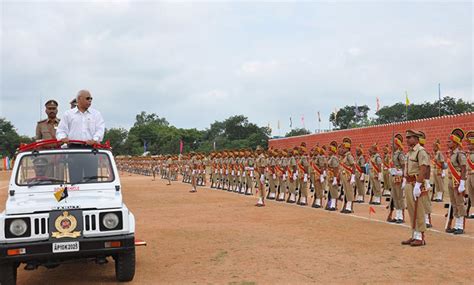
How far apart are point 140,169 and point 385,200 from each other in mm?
48214

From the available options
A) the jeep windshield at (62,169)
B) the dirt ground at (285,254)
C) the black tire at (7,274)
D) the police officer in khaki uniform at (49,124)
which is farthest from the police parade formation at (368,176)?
the black tire at (7,274)

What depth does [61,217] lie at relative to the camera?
6328 mm

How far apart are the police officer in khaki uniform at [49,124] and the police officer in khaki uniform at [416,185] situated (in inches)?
246

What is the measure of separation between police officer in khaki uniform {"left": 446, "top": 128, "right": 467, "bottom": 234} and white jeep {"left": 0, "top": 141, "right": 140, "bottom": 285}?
7.11 m

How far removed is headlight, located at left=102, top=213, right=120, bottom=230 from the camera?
6465 millimetres

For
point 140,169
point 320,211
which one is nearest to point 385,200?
point 320,211

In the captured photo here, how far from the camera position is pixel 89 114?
7.97m

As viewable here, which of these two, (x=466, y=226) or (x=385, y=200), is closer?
(x=466, y=226)

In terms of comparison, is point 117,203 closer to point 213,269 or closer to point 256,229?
point 213,269

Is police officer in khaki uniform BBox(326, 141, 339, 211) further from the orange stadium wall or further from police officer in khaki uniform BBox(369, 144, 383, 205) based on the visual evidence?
the orange stadium wall

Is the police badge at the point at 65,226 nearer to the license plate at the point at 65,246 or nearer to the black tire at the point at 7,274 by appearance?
the license plate at the point at 65,246

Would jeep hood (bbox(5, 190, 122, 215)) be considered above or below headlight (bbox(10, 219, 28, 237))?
above

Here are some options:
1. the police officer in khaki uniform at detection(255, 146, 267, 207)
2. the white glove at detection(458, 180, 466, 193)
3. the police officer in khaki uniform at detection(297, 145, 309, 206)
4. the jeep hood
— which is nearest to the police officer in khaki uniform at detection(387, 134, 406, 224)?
the white glove at detection(458, 180, 466, 193)

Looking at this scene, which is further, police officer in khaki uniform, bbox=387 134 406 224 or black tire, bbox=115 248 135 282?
police officer in khaki uniform, bbox=387 134 406 224
